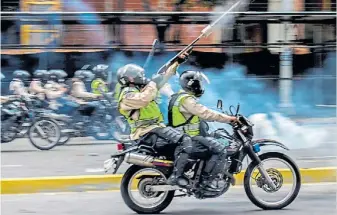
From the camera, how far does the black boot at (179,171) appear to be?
7.09 m

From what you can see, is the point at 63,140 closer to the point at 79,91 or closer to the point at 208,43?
the point at 79,91

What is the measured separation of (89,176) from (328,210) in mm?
2875

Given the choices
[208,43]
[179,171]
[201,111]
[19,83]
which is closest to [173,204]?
[179,171]

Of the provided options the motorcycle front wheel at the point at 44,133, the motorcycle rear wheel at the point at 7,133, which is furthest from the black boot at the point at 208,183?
the motorcycle rear wheel at the point at 7,133

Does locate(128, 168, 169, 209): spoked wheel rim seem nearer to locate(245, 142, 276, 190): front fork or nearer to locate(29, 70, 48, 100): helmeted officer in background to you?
locate(245, 142, 276, 190): front fork

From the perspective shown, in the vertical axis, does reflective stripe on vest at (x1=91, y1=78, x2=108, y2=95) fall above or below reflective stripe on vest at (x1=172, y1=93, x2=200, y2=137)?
below

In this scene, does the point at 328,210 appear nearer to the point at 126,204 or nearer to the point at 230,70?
the point at 126,204

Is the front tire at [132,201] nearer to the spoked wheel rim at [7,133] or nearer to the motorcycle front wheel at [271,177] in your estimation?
the motorcycle front wheel at [271,177]

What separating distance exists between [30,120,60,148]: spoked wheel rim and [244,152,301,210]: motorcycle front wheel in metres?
5.80

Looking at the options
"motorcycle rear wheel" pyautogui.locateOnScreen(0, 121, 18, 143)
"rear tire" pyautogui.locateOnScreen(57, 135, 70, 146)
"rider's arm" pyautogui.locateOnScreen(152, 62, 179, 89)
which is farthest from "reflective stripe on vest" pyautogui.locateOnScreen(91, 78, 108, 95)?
"rider's arm" pyautogui.locateOnScreen(152, 62, 179, 89)

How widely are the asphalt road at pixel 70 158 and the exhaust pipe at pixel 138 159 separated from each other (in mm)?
2411

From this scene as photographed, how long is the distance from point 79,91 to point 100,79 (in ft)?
1.46

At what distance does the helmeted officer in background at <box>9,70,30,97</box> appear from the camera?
13438 millimetres

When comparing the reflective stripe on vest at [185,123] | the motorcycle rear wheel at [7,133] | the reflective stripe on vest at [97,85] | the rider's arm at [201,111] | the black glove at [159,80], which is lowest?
the motorcycle rear wheel at [7,133]
